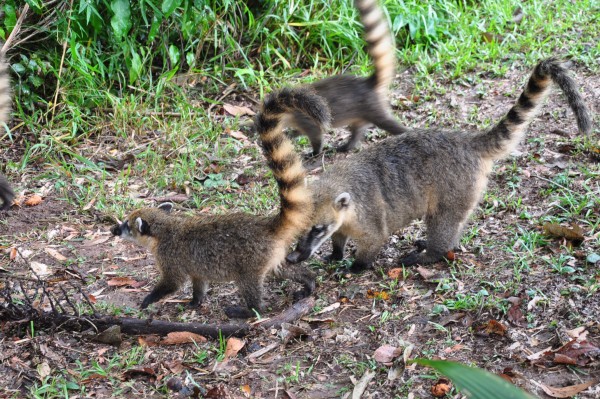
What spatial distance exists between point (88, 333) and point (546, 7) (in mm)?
6963

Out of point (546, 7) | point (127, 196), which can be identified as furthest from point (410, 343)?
point (546, 7)

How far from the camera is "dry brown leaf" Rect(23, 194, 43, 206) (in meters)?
6.28

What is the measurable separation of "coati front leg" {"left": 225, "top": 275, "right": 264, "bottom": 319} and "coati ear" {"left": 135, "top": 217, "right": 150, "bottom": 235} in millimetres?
737

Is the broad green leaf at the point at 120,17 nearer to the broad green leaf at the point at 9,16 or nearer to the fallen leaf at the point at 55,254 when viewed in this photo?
the broad green leaf at the point at 9,16

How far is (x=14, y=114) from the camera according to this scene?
715 cm

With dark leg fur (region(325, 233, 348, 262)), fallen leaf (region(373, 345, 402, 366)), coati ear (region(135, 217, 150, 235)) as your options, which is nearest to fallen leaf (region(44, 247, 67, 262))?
coati ear (region(135, 217, 150, 235))

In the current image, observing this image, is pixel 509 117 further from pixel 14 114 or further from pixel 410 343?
pixel 14 114

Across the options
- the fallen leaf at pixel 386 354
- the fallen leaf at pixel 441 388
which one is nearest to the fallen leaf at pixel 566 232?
the fallen leaf at pixel 386 354

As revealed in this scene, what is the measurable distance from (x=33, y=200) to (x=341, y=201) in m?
2.88

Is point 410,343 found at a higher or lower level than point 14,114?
lower

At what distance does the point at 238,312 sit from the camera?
15.2 ft

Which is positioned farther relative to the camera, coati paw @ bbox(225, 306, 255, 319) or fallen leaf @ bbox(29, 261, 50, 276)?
fallen leaf @ bbox(29, 261, 50, 276)

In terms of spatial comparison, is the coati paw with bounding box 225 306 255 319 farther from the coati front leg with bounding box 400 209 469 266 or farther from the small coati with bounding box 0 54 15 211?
the small coati with bounding box 0 54 15 211

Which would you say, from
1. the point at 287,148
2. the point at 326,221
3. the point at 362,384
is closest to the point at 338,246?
the point at 326,221
